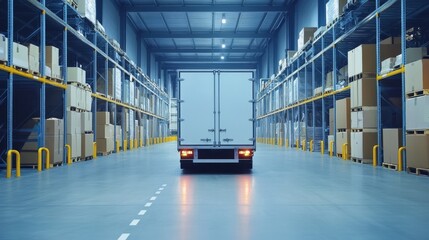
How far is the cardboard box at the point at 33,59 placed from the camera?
12.4 m

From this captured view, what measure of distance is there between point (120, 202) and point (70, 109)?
9.51 metres

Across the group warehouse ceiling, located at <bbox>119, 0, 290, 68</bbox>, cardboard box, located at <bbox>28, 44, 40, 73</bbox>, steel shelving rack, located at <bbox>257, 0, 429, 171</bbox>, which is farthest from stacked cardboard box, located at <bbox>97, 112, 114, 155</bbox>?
warehouse ceiling, located at <bbox>119, 0, 290, 68</bbox>

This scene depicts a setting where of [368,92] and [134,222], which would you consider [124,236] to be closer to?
[134,222]

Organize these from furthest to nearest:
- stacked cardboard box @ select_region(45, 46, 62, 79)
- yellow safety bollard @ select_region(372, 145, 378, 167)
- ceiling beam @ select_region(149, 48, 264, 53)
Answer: ceiling beam @ select_region(149, 48, 264, 53)
stacked cardboard box @ select_region(45, 46, 62, 79)
yellow safety bollard @ select_region(372, 145, 378, 167)

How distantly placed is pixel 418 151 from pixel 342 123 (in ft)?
22.3

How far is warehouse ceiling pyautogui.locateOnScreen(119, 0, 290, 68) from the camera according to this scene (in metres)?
30.8

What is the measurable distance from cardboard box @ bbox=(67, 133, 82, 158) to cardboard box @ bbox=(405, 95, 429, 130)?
1083cm

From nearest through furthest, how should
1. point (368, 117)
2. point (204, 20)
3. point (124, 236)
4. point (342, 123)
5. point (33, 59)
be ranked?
point (124, 236) → point (33, 59) → point (368, 117) → point (342, 123) → point (204, 20)

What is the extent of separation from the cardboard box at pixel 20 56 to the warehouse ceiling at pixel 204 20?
19.6 meters

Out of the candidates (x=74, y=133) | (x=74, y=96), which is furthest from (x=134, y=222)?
(x=74, y=96)

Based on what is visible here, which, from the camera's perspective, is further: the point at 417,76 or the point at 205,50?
the point at 205,50

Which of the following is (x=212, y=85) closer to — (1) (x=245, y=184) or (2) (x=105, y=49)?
(1) (x=245, y=184)

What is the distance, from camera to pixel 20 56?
38.3 feet

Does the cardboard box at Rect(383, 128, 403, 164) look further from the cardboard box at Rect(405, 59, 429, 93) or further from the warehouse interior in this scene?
the cardboard box at Rect(405, 59, 429, 93)
